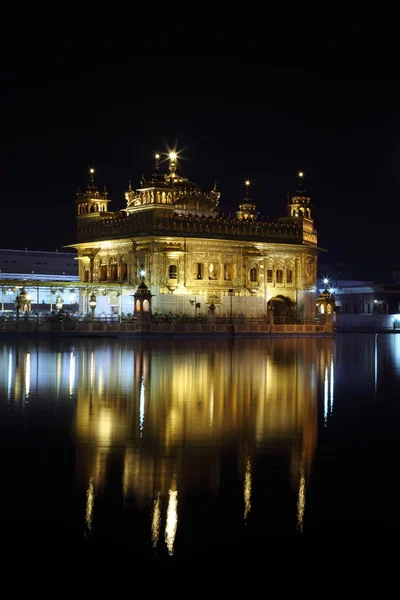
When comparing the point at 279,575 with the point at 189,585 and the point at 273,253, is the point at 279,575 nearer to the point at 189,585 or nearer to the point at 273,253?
the point at 189,585

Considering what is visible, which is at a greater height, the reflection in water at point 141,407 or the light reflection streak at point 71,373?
the light reflection streak at point 71,373

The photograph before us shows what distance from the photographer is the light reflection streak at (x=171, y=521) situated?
27.2ft

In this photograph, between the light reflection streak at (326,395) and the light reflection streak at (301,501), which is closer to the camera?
the light reflection streak at (301,501)

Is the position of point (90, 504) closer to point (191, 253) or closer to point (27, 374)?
point (27, 374)

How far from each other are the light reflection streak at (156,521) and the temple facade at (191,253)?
188 feet

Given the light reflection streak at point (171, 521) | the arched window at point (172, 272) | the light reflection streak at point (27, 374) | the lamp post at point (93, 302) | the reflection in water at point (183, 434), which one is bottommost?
the light reflection streak at point (171, 521)

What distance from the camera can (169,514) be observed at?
Answer: 362 inches

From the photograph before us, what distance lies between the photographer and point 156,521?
8.94 metres

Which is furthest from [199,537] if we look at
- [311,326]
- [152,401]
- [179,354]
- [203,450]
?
[311,326]

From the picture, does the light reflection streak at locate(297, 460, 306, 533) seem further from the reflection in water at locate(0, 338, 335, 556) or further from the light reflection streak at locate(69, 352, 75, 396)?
the light reflection streak at locate(69, 352, 75, 396)

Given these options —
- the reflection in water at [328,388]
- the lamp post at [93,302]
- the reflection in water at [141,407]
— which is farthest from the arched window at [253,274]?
the reflection in water at [141,407]

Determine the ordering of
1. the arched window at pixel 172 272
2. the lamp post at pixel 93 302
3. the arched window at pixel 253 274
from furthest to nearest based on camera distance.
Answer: the arched window at pixel 253 274 → the arched window at pixel 172 272 → the lamp post at pixel 93 302

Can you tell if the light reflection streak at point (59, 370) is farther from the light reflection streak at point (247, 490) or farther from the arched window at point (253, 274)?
the arched window at point (253, 274)

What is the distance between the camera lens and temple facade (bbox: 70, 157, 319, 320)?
68.4 metres
